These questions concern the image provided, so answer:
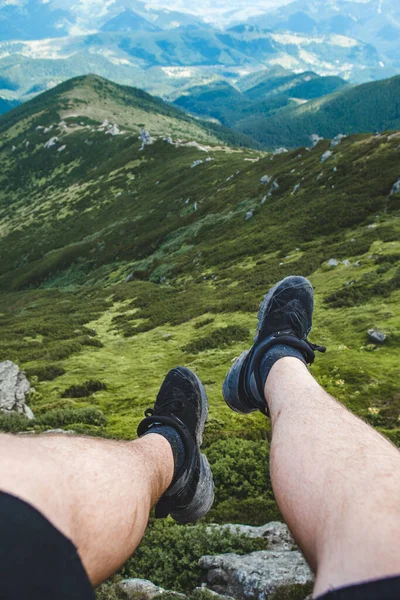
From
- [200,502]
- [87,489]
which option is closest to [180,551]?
[200,502]

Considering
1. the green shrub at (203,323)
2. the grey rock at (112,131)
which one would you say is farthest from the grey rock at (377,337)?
the grey rock at (112,131)

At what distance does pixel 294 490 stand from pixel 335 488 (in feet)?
1.42

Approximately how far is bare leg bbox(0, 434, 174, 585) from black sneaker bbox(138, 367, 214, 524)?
3.92 feet

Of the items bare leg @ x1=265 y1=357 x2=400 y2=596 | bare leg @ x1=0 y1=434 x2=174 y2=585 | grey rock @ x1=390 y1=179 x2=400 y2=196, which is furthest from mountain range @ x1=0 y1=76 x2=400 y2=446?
bare leg @ x1=0 y1=434 x2=174 y2=585

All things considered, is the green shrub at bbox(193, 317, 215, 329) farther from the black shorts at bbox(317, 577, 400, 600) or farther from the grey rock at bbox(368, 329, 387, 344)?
the black shorts at bbox(317, 577, 400, 600)

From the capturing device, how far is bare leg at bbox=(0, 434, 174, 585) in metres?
2.57

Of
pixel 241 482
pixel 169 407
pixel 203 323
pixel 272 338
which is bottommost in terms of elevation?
pixel 203 323

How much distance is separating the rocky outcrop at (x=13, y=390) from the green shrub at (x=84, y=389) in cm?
167

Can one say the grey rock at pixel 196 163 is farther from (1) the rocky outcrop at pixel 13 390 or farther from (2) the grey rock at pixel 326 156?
(1) the rocky outcrop at pixel 13 390

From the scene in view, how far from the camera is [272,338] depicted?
6.52 metres

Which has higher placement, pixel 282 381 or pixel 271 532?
pixel 282 381

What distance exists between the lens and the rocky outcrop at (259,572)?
Answer: 4395mm

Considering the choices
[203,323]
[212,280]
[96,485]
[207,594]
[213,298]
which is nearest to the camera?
[96,485]

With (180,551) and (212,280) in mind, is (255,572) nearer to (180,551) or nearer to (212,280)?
(180,551)
